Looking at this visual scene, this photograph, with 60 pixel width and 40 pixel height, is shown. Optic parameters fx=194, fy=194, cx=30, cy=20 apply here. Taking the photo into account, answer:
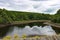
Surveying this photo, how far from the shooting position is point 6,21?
11244 cm

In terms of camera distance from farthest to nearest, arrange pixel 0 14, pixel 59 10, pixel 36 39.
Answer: pixel 59 10
pixel 0 14
pixel 36 39

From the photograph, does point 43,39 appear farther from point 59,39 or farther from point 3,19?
point 3,19

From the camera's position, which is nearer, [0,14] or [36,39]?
[36,39]

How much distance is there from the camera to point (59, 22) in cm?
10450

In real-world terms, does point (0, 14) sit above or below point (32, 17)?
above

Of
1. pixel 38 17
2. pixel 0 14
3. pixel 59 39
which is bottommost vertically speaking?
pixel 38 17

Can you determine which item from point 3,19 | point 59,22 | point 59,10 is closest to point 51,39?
point 59,22

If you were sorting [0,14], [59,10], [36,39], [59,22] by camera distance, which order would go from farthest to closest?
1. [59,10]
2. [0,14]
3. [59,22]
4. [36,39]

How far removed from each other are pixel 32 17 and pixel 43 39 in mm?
163595

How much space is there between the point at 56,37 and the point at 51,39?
1.52 feet

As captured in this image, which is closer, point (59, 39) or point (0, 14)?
point (59, 39)

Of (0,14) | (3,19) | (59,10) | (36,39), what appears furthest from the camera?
(59,10)

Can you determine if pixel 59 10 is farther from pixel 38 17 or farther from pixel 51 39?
pixel 51 39

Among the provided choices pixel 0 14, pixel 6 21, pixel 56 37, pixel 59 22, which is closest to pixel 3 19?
pixel 6 21
